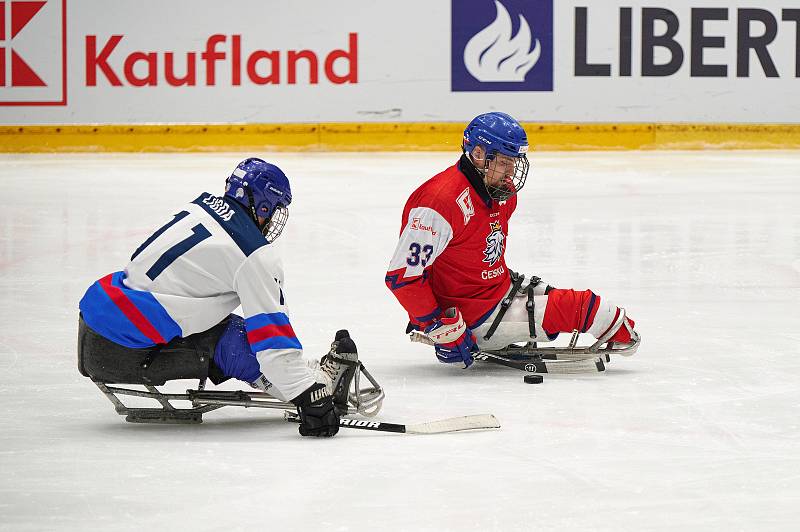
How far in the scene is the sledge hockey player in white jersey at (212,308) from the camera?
3.33 meters

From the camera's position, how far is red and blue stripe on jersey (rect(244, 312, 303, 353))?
329 cm

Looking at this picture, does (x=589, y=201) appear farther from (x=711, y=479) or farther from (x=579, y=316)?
(x=711, y=479)

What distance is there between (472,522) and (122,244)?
463 cm

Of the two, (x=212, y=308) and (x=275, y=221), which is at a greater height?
(x=275, y=221)

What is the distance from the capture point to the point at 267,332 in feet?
10.8

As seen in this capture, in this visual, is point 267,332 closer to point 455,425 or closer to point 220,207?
point 220,207

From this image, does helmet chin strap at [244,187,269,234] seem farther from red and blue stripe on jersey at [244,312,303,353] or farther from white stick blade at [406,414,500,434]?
white stick blade at [406,414,500,434]

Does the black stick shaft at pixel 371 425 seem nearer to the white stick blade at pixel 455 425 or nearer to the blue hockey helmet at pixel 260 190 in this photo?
the white stick blade at pixel 455 425

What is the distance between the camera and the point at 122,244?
23.0 feet

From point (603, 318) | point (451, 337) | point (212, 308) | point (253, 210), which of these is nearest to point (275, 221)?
point (253, 210)

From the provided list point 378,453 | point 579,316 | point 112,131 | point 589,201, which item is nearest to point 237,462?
point 378,453

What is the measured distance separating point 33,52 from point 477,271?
8395 millimetres

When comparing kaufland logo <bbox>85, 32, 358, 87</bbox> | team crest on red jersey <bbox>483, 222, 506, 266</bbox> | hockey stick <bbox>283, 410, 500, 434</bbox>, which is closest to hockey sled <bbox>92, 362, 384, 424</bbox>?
hockey stick <bbox>283, 410, 500, 434</bbox>

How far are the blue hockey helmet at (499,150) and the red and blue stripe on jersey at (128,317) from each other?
1243 millimetres
